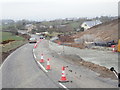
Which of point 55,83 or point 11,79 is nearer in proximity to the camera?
point 55,83

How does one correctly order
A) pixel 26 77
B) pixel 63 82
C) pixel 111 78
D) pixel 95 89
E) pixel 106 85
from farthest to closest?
pixel 26 77 → pixel 111 78 → pixel 63 82 → pixel 106 85 → pixel 95 89

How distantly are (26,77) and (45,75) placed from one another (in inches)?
44.0

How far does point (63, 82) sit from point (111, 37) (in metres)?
30.0

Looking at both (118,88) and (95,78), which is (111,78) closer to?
(95,78)

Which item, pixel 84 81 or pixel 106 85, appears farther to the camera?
pixel 84 81

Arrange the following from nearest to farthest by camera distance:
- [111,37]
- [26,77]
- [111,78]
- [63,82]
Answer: [63,82], [111,78], [26,77], [111,37]

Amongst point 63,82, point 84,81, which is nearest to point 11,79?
point 63,82

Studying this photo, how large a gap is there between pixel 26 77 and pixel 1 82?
64.7 inches

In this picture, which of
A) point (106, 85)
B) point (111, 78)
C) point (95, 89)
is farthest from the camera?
point (111, 78)

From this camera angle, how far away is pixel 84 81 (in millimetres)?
12164

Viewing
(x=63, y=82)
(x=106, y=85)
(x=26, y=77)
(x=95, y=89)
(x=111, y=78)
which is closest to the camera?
(x=95, y=89)

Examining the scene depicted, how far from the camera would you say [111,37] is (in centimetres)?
4062

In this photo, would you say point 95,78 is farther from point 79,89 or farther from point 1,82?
point 1,82

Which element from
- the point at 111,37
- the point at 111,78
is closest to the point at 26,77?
the point at 111,78
